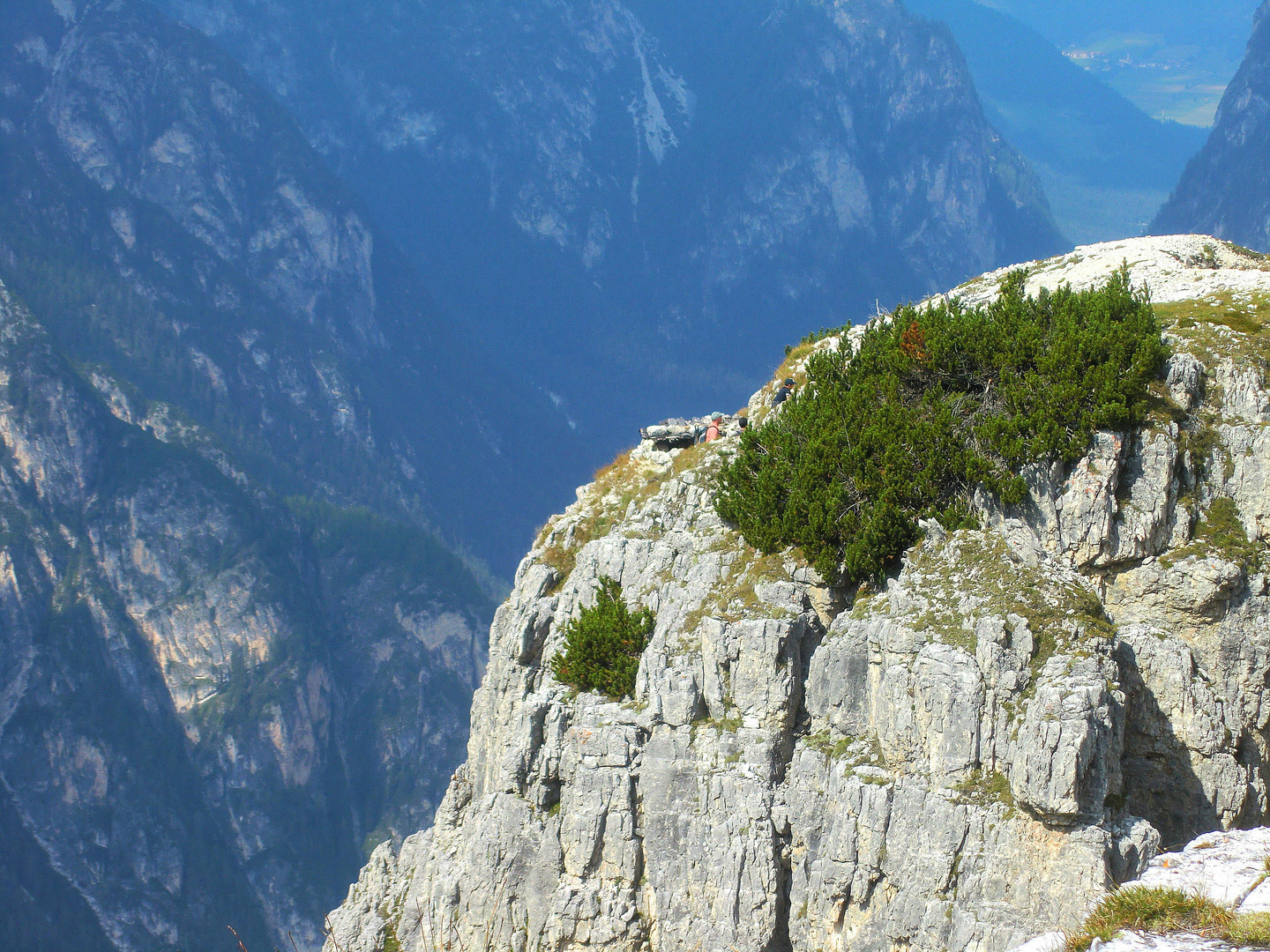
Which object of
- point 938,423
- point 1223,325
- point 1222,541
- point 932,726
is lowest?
point 932,726

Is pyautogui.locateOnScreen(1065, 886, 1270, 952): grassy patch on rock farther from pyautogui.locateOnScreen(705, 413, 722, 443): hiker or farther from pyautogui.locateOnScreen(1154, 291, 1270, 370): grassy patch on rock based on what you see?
pyautogui.locateOnScreen(705, 413, 722, 443): hiker

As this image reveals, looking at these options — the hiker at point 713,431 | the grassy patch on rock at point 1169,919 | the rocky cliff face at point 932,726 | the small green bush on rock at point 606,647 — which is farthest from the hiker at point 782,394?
the grassy patch on rock at point 1169,919

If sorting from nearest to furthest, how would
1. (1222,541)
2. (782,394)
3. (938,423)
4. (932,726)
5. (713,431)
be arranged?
(932,726), (1222,541), (938,423), (782,394), (713,431)

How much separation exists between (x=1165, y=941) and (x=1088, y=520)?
611 inches

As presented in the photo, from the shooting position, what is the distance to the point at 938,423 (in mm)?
32875

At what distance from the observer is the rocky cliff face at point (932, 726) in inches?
1022

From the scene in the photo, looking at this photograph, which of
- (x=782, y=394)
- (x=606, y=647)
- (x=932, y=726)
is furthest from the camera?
(x=782, y=394)

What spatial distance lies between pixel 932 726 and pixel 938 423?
9.52 m

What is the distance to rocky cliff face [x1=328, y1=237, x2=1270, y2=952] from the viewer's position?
1022 inches

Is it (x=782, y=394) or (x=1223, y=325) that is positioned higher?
(x=782, y=394)

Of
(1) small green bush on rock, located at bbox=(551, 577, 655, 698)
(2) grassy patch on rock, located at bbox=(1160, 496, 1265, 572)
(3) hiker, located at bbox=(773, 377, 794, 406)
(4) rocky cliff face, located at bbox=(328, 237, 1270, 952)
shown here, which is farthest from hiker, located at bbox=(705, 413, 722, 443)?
(2) grassy patch on rock, located at bbox=(1160, 496, 1265, 572)

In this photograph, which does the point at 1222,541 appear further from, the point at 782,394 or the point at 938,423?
the point at 782,394

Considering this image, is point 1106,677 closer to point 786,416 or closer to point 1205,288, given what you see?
point 786,416

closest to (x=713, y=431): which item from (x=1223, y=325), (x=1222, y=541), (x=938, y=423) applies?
(x=938, y=423)
